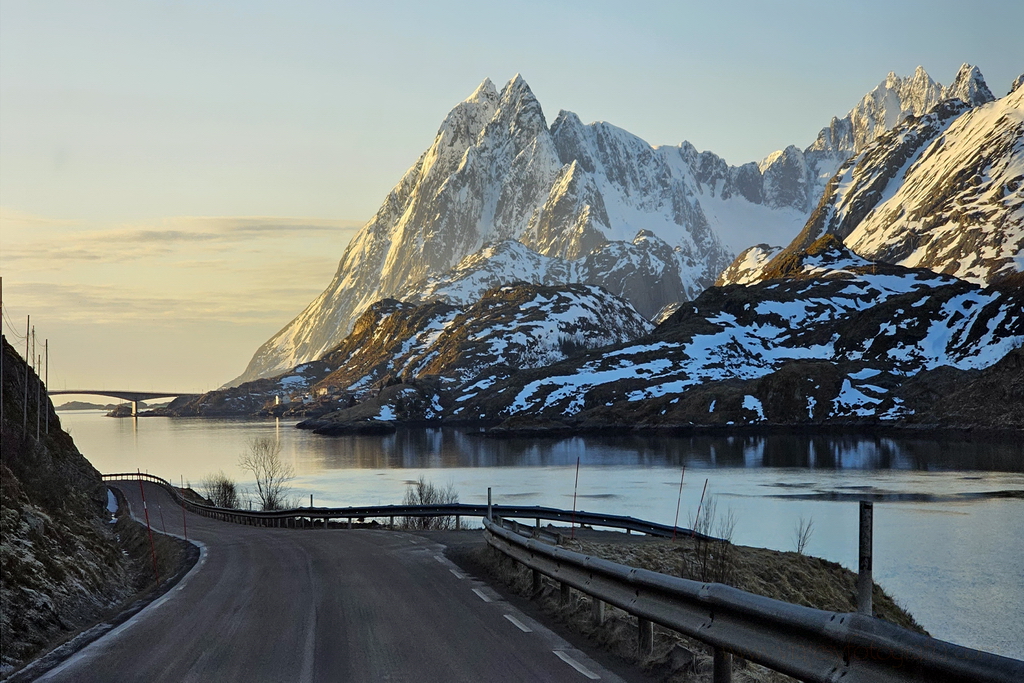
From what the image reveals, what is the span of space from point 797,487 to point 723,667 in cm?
9169

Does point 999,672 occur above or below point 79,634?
above

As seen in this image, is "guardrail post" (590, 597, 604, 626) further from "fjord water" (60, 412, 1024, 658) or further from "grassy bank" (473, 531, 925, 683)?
"fjord water" (60, 412, 1024, 658)

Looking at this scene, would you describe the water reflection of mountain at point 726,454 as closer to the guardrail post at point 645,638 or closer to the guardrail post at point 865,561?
the guardrail post at point 645,638

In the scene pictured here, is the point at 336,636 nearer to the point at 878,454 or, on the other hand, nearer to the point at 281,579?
the point at 281,579

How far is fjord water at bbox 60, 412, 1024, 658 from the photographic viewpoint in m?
43.6

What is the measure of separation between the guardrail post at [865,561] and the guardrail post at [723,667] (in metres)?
2.31

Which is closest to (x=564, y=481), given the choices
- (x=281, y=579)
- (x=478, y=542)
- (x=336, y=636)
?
(x=478, y=542)

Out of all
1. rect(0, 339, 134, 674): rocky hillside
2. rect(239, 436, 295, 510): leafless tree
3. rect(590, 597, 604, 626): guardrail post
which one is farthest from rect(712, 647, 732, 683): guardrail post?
rect(239, 436, 295, 510): leafless tree

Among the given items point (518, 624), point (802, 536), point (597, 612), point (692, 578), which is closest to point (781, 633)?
point (597, 612)

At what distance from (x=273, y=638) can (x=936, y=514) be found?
66894 millimetres

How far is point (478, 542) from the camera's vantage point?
29312 millimetres

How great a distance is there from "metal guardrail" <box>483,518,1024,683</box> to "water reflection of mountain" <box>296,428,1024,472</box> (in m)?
115

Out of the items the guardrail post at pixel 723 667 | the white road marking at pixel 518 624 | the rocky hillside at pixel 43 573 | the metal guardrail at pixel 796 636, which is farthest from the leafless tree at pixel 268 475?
the guardrail post at pixel 723 667

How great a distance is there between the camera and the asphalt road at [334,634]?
1126cm
